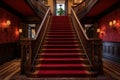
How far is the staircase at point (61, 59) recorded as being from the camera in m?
4.93

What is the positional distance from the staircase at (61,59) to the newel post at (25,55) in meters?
0.27

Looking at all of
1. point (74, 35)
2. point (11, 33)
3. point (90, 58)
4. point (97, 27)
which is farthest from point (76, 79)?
point (97, 27)

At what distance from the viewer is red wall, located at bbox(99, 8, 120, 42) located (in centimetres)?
823

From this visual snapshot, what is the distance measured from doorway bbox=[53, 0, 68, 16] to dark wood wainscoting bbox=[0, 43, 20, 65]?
7275 millimetres

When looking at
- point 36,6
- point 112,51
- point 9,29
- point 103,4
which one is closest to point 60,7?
point 36,6

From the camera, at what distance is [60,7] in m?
16.8

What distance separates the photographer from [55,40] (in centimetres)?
747

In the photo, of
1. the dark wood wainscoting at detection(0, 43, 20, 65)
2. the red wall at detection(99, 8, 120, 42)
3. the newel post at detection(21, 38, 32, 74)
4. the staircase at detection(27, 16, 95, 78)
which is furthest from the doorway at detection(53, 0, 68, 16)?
the newel post at detection(21, 38, 32, 74)

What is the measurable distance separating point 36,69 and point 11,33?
171 inches

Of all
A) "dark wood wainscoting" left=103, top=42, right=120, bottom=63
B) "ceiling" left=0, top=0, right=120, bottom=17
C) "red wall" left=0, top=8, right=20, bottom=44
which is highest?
"ceiling" left=0, top=0, right=120, bottom=17

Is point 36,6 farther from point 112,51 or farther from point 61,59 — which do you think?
point 112,51

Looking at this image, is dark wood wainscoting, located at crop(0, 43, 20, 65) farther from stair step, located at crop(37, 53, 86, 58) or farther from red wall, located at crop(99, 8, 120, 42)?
red wall, located at crop(99, 8, 120, 42)

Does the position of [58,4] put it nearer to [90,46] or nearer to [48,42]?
[48,42]

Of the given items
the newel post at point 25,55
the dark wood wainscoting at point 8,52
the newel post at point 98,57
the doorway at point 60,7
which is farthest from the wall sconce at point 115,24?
the doorway at point 60,7
